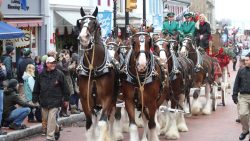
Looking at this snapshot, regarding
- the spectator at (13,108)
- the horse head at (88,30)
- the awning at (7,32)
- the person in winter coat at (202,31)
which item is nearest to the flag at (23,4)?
the awning at (7,32)

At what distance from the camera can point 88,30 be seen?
9.94 metres

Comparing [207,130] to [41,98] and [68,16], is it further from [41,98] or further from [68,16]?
[68,16]

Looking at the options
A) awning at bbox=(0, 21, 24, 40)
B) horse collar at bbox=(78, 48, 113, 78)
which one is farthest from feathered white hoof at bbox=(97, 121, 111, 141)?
awning at bbox=(0, 21, 24, 40)

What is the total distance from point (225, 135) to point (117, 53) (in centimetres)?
327

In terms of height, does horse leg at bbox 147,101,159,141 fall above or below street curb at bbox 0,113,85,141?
above

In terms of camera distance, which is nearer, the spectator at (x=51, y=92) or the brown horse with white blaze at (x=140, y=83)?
the brown horse with white blaze at (x=140, y=83)

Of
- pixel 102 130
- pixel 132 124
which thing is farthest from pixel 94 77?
pixel 132 124

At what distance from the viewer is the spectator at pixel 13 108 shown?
12.6 meters

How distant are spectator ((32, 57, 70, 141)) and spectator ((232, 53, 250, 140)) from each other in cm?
369

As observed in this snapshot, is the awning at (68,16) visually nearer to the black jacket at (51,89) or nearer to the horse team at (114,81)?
the black jacket at (51,89)

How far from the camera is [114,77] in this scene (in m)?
10.7

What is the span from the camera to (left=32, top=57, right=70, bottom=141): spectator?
11758 mm

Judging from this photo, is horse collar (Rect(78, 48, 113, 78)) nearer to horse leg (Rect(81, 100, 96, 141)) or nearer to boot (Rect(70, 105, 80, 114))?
horse leg (Rect(81, 100, 96, 141))

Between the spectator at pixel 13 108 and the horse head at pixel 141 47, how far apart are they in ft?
12.0
